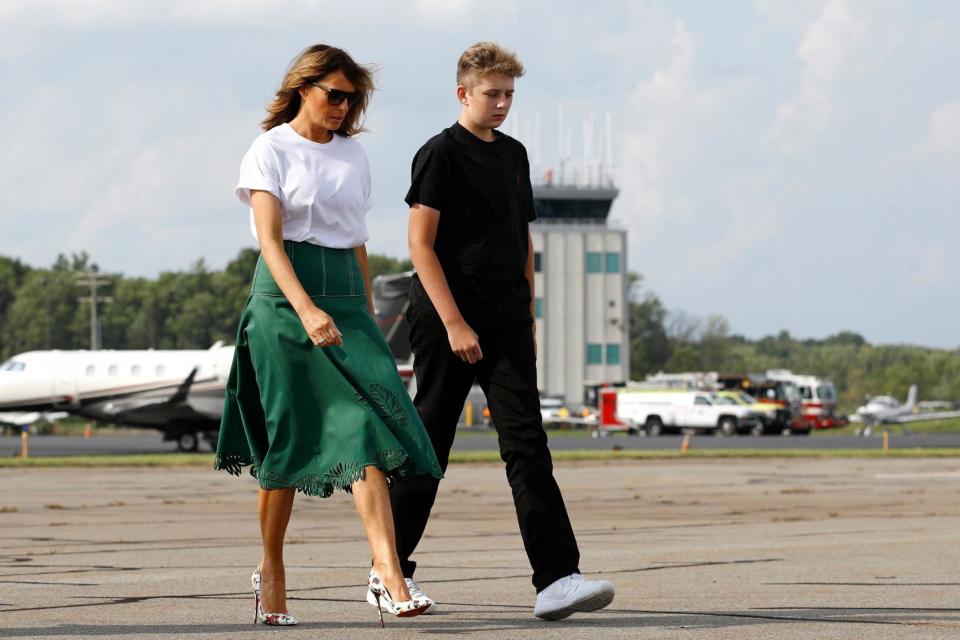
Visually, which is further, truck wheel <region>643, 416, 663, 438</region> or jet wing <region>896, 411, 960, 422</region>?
jet wing <region>896, 411, 960, 422</region>

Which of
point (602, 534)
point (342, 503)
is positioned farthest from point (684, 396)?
point (602, 534)

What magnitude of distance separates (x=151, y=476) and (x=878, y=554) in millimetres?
16344

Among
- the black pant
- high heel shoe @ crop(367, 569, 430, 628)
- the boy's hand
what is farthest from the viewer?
the black pant

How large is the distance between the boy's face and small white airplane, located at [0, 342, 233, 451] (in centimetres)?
3616

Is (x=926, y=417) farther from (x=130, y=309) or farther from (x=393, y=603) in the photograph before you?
(x=130, y=309)

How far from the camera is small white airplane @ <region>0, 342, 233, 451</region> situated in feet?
138

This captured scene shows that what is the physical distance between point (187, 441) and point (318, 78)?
37935mm

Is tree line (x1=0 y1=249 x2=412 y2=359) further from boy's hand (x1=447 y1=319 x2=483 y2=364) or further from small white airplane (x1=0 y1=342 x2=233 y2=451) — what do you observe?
boy's hand (x1=447 y1=319 x2=483 y2=364)

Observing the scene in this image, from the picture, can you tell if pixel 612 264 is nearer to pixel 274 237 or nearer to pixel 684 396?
pixel 684 396

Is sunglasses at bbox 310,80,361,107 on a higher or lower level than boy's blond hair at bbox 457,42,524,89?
lower

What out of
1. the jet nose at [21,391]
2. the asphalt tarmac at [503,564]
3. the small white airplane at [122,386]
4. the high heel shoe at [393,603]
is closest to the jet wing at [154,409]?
the small white airplane at [122,386]

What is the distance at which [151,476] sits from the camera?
24.0m

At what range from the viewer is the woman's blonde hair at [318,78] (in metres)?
5.73

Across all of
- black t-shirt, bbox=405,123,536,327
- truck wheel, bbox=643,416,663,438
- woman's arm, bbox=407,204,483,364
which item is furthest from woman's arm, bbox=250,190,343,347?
truck wheel, bbox=643,416,663,438
